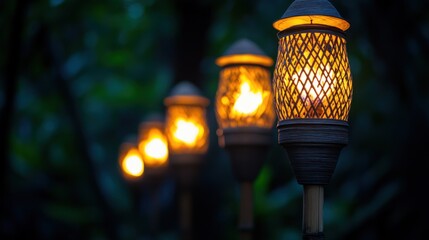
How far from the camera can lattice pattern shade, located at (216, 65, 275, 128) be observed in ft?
12.6

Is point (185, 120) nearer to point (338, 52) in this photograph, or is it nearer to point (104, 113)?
point (338, 52)

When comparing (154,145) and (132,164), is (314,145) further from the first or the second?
(132,164)

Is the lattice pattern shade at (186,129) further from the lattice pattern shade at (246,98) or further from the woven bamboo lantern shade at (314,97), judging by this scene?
the woven bamboo lantern shade at (314,97)

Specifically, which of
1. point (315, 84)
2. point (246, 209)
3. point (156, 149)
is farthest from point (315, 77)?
point (156, 149)

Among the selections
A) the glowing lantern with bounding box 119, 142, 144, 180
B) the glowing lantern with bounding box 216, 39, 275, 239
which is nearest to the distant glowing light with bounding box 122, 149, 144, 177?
the glowing lantern with bounding box 119, 142, 144, 180

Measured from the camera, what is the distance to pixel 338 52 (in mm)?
2350

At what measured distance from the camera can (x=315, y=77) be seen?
2.31 metres

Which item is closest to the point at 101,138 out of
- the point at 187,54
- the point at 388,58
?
the point at 187,54

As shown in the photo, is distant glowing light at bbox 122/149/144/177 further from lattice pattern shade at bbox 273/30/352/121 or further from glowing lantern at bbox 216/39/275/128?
lattice pattern shade at bbox 273/30/352/121

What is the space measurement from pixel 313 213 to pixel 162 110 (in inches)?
202

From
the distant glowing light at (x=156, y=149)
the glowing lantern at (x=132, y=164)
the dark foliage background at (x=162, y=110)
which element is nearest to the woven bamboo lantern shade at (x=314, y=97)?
the dark foliage background at (x=162, y=110)

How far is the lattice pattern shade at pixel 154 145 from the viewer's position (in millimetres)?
6262

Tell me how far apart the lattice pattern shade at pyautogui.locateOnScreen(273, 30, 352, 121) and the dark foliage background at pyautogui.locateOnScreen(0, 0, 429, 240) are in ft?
8.15

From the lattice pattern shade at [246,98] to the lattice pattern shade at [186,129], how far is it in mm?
1130
